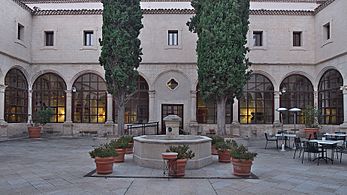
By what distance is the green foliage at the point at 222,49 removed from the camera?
50.5 ft

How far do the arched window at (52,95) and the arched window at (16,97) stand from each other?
739mm

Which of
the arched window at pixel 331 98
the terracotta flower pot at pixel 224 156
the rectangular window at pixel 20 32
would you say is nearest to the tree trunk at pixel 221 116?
the terracotta flower pot at pixel 224 156

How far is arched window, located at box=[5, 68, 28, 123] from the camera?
19.5 metres

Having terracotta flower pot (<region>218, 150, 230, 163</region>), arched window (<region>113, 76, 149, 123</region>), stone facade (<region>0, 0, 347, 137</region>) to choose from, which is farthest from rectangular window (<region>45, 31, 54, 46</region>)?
terracotta flower pot (<region>218, 150, 230, 163</region>)

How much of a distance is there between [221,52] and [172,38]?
6.50m

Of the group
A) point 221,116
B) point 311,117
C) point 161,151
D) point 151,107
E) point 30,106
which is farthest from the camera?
point 30,106

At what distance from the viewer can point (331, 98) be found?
1947 centimetres

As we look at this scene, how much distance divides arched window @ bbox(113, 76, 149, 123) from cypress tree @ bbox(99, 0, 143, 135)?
4.44m

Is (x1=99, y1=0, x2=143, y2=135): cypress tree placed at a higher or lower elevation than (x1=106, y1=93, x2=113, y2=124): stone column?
higher

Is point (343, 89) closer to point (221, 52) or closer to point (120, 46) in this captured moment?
point (221, 52)

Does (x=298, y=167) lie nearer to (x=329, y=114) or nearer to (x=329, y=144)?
(x=329, y=144)

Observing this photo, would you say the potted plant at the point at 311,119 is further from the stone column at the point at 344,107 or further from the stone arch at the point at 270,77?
the stone arch at the point at 270,77

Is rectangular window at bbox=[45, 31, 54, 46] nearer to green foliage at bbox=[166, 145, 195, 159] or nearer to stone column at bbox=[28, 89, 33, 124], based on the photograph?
stone column at bbox=[28, 89, 33, 124]

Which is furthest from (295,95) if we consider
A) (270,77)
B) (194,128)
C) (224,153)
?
(224,153)
